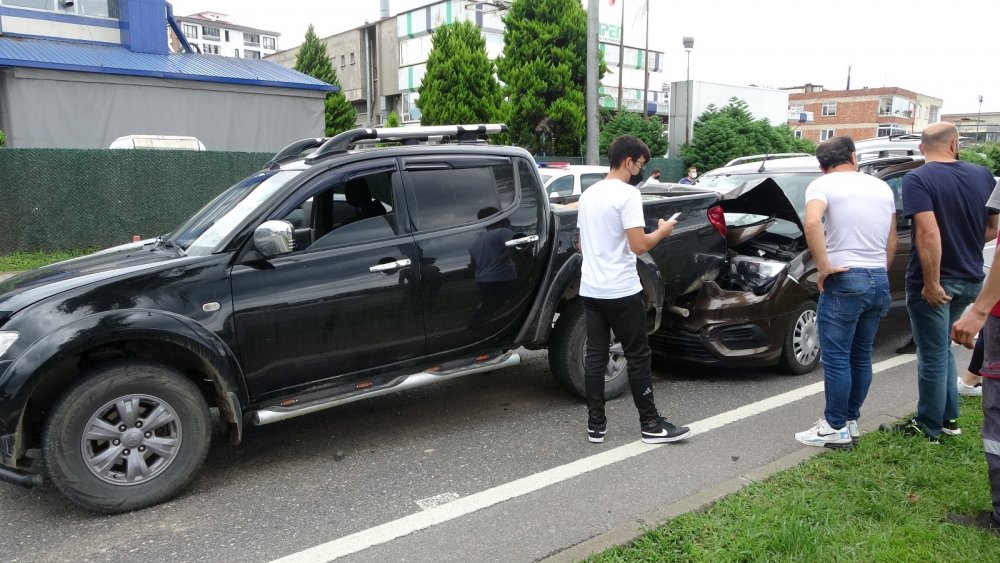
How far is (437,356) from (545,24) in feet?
71.4

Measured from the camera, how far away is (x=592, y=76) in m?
15.7

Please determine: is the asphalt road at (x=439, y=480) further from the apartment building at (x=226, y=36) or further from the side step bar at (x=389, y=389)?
the apartment building at (x=226, y=36)

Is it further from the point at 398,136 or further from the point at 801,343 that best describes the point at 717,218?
the point at 398,136

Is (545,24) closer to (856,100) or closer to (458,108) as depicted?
(458,108)

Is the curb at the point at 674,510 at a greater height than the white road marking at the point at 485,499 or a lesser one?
greater

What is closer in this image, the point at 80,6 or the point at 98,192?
the point at 98,192

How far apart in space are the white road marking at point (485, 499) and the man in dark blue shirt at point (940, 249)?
1237 millimetres

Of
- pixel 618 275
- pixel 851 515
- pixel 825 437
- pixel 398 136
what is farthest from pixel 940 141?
pixel 398 136

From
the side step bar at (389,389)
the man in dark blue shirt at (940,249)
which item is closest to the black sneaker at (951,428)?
the man in dark blue shirt at (940,249)

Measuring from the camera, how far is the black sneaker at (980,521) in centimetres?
334

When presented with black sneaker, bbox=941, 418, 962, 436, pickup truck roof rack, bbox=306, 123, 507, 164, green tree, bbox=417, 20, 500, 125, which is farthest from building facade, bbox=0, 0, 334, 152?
black sneaker, bbox=941, 418, 962, 436

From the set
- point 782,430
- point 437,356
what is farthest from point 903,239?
point 437,356

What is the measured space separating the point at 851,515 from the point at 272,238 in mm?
3250

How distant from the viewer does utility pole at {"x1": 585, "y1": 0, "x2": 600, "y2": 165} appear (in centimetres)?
1532
